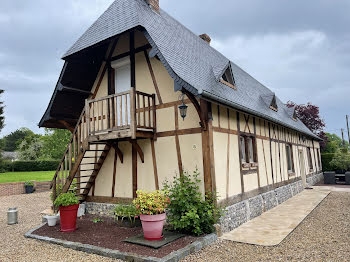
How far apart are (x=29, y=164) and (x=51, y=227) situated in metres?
24.6

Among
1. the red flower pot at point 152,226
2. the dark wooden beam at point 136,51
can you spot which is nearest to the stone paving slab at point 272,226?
the red flower pot at point 152,226

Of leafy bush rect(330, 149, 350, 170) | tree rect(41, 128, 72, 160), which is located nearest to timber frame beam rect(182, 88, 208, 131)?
leafy bush rect(330, 149, 350, 170)

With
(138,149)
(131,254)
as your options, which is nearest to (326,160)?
(138,149)

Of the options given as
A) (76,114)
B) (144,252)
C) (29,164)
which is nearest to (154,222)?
(144,252)

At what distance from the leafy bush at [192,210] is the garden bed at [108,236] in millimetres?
277

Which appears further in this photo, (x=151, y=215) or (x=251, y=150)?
(x=251, y=150)

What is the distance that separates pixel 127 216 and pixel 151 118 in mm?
2466

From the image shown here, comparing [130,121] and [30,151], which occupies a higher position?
[30,151]

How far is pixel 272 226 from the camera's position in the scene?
21.2ft

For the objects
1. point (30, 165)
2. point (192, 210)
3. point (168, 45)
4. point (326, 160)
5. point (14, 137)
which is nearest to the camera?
point (192, 210)

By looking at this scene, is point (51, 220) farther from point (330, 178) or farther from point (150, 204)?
point (330, 178)

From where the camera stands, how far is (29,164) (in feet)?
90.9

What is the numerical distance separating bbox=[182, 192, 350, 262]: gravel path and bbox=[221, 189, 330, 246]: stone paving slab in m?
0.20

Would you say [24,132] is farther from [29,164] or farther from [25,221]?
[25,221]
